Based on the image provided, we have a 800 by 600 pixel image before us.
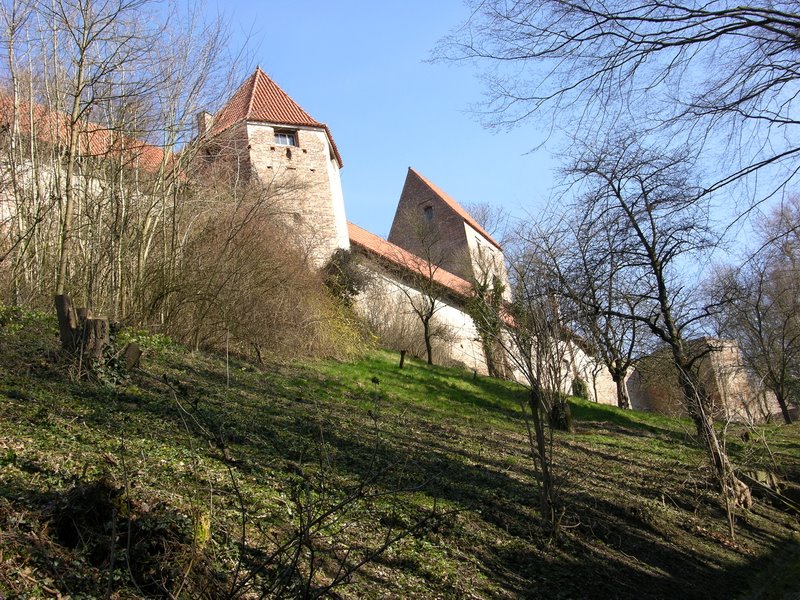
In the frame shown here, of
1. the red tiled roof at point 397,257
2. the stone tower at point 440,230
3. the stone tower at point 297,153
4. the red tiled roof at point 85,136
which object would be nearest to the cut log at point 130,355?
the red tiled roof at point 85,136

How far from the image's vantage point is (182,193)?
39.7 ft

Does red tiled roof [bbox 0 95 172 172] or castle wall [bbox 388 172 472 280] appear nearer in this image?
red tiled roof [bbox 0 95 172 172]

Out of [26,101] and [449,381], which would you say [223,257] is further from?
[449,381]

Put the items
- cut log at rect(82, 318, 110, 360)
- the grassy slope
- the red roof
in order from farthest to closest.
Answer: the red roof → cut log at rect(82, 318, 110, 360) → the grassy slope

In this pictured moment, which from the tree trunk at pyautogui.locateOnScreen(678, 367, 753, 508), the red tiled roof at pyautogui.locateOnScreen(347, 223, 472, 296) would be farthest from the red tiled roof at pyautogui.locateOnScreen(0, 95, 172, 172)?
the red tiled roof at pyautogui.locateOnScreen(347, 223, 472, 296)

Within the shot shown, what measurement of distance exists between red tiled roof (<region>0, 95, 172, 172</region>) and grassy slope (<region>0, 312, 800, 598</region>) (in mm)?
3385

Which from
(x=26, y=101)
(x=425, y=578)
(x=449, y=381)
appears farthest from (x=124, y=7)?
(x=449, y=381)

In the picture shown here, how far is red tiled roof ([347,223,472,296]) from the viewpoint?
2802cm

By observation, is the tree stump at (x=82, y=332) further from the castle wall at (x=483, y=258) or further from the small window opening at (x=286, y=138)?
the castle wall at (x=483, y=258)

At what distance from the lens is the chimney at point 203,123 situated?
12.0 m

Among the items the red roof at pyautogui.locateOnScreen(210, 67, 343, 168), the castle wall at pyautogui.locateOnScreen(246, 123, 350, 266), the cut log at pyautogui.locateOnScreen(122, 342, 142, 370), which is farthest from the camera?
the red roof at pyautogui.locateOnScreen(210, 67, 343, 168)

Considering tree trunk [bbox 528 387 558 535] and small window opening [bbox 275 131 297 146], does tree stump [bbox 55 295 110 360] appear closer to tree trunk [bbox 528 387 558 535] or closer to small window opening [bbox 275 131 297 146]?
tree trunk [bbox 528 387 558 535]

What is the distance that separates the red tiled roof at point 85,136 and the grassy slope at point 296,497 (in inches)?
133

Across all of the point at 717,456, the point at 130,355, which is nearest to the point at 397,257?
the point at 717,456
